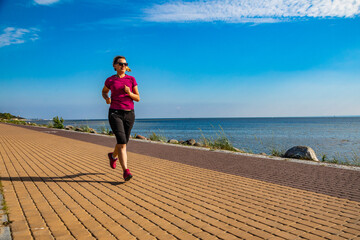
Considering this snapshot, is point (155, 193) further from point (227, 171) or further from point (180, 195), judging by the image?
point (227, 171)

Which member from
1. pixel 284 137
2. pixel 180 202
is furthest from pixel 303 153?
pixel 284 137

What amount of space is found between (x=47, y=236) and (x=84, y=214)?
0.71 m

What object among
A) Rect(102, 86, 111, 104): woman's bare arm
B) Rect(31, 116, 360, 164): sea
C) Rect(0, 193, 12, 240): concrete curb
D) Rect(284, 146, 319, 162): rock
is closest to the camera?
Rect(0, 193, 12, 240): concrete curb

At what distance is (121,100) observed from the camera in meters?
5.05

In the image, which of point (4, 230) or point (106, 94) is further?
point (106, 94)

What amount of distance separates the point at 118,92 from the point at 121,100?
0.48 ft

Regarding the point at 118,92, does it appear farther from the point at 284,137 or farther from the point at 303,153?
the point at 284,137

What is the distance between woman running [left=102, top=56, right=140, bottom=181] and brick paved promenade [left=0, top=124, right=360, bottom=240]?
2.81ft

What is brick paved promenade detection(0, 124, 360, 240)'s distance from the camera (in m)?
3.11

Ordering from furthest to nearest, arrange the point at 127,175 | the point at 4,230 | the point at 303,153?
1. the point at 303,153
2. the point at 127,175
3. the point at 4,230

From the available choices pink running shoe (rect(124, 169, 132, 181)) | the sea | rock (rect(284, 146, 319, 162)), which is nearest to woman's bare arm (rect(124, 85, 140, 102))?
pink running shoe (rect(124, 169, 132, 181))

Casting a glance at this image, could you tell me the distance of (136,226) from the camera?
3.22 metres

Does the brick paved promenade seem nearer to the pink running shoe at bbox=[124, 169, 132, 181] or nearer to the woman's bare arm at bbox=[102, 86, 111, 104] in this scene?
the pink running shoe at bbox=[124, 169, 132, 181]

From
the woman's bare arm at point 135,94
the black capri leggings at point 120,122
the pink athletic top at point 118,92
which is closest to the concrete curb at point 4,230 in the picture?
the black capri leggings at point 120,122
